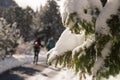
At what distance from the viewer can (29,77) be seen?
19562 mm

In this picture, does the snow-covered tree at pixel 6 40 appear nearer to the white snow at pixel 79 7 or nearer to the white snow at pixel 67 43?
the white snow at pixel 67 43

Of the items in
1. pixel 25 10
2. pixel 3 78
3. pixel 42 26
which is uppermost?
pixel 25 10

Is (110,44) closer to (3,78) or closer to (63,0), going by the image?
(63,0)

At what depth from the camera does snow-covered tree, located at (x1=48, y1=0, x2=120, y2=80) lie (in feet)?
15.6

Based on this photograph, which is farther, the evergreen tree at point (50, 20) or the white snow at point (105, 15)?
the evergreen tree at point (50, 20)

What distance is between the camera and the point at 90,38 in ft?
16.8

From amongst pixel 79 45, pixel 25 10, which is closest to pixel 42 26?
pixel 25 10

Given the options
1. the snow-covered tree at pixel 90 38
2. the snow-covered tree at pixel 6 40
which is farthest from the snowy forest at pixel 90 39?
the snow-covered tree at pixel 6 40

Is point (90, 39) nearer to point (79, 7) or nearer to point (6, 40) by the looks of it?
point (79, 7)

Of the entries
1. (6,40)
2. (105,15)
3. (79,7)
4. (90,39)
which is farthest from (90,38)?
(6,40)

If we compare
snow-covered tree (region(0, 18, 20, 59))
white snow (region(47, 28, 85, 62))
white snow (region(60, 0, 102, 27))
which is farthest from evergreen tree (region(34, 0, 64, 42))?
white snow (region(60, 0, 102, 27))

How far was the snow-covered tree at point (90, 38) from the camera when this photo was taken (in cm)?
475

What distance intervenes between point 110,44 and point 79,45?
53cm

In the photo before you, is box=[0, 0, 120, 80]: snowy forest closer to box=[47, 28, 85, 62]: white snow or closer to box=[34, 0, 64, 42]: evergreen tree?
box=[47, 28, 85, 62]: white snow
